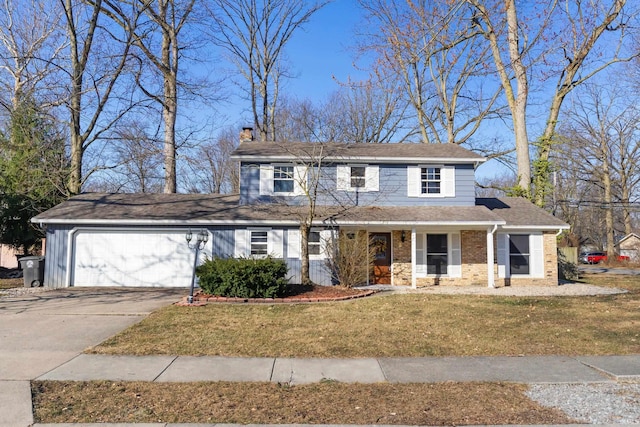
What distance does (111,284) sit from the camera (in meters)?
16.0

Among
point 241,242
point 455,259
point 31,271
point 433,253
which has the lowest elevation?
point 31,271

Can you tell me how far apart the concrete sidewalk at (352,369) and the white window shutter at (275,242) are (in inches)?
353

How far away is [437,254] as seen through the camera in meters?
16.7

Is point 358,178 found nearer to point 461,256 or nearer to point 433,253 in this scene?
point 433,253

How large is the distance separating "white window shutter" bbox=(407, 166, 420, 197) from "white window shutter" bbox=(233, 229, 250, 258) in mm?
6283

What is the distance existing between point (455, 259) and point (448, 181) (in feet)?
9.77

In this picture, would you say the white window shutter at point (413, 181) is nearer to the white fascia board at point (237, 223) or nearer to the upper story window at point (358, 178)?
the upper story window at point (358, 178)

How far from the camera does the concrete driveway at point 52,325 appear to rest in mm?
5582

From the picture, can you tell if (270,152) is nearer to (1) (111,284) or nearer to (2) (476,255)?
(1) (111,284)

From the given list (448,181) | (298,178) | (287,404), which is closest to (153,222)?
(298,178)

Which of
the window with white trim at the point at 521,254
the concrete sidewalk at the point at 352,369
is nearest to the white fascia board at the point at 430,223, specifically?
the window with white trim at the point at 521,254

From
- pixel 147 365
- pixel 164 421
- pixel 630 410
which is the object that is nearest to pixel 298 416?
pixel 164 421

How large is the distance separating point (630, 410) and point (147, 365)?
616cm

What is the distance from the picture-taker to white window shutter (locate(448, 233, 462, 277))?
1659 cm
